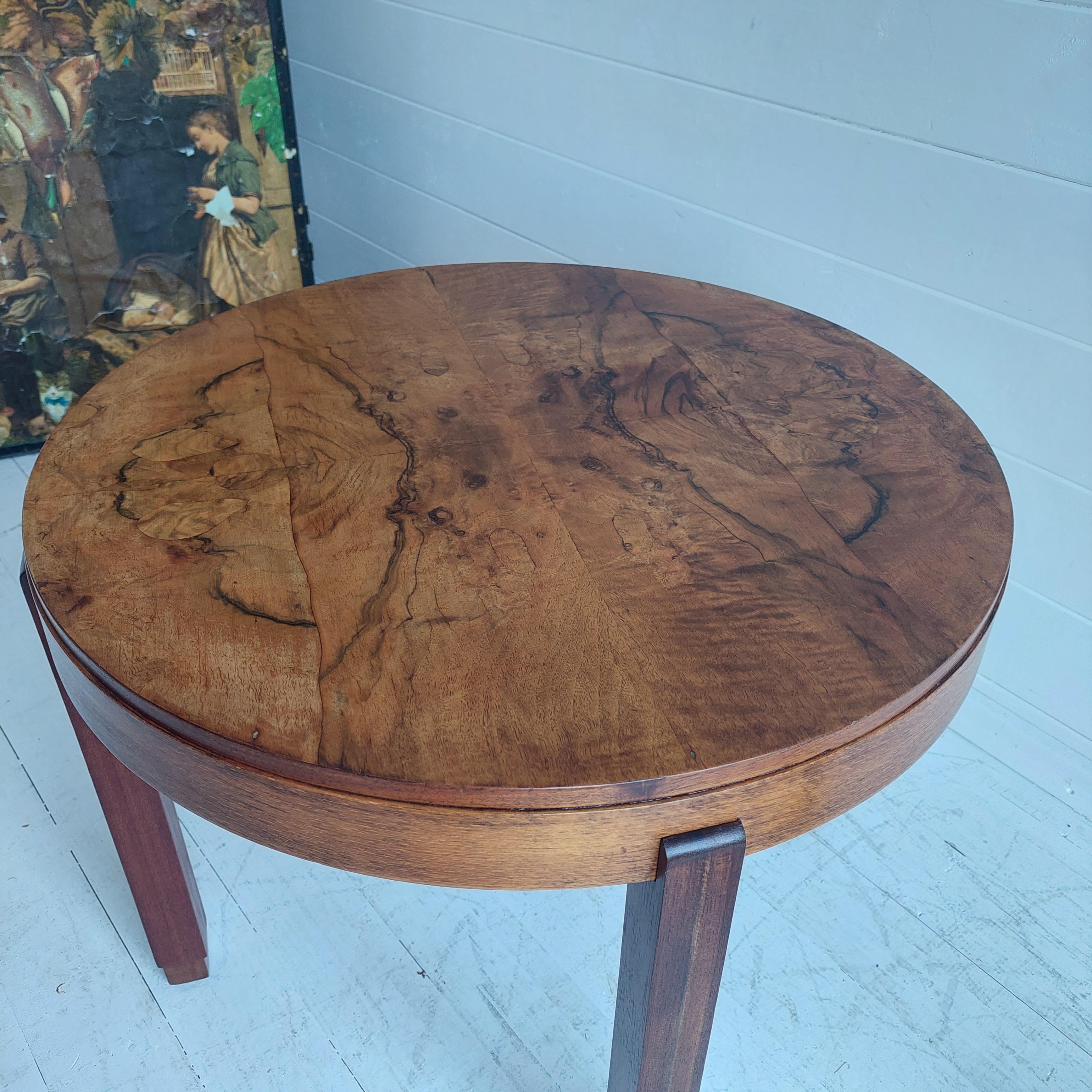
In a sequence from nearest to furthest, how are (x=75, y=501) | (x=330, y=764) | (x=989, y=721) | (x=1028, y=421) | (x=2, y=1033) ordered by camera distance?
1. (x=330, y=764)
2. (x=75, y=501)
3. (x=2, y=1033)
4. (x=1028, y=421)
5. (x=989, y=721)

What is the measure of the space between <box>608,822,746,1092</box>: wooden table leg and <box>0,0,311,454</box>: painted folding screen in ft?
4.84

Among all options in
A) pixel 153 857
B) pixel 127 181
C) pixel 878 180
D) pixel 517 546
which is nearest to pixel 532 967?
pixel 153 857

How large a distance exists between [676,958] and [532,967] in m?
A: 0.55

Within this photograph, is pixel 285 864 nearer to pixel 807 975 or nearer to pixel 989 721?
pixel 807 975

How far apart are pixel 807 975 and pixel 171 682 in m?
0.88

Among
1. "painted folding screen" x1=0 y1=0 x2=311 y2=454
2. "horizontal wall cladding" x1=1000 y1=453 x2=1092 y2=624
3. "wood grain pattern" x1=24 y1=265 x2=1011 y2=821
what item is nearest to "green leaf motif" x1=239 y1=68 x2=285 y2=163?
"painted folding screen" x1=0 y1=0 x2=311 y2=454

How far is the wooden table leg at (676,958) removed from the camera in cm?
63

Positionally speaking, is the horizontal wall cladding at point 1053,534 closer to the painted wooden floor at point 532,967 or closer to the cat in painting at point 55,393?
the painted wooden floor at point 532,967

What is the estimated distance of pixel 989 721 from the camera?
1501mm

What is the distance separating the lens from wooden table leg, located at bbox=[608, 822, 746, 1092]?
0.63 meters

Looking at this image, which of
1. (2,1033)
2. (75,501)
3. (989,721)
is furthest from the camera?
(989,721)

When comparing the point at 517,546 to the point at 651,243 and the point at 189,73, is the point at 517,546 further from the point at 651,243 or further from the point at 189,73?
the point at 189,73

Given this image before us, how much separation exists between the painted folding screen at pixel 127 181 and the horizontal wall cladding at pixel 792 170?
0.37 m

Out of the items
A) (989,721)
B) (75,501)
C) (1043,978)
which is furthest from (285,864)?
(989,721)
